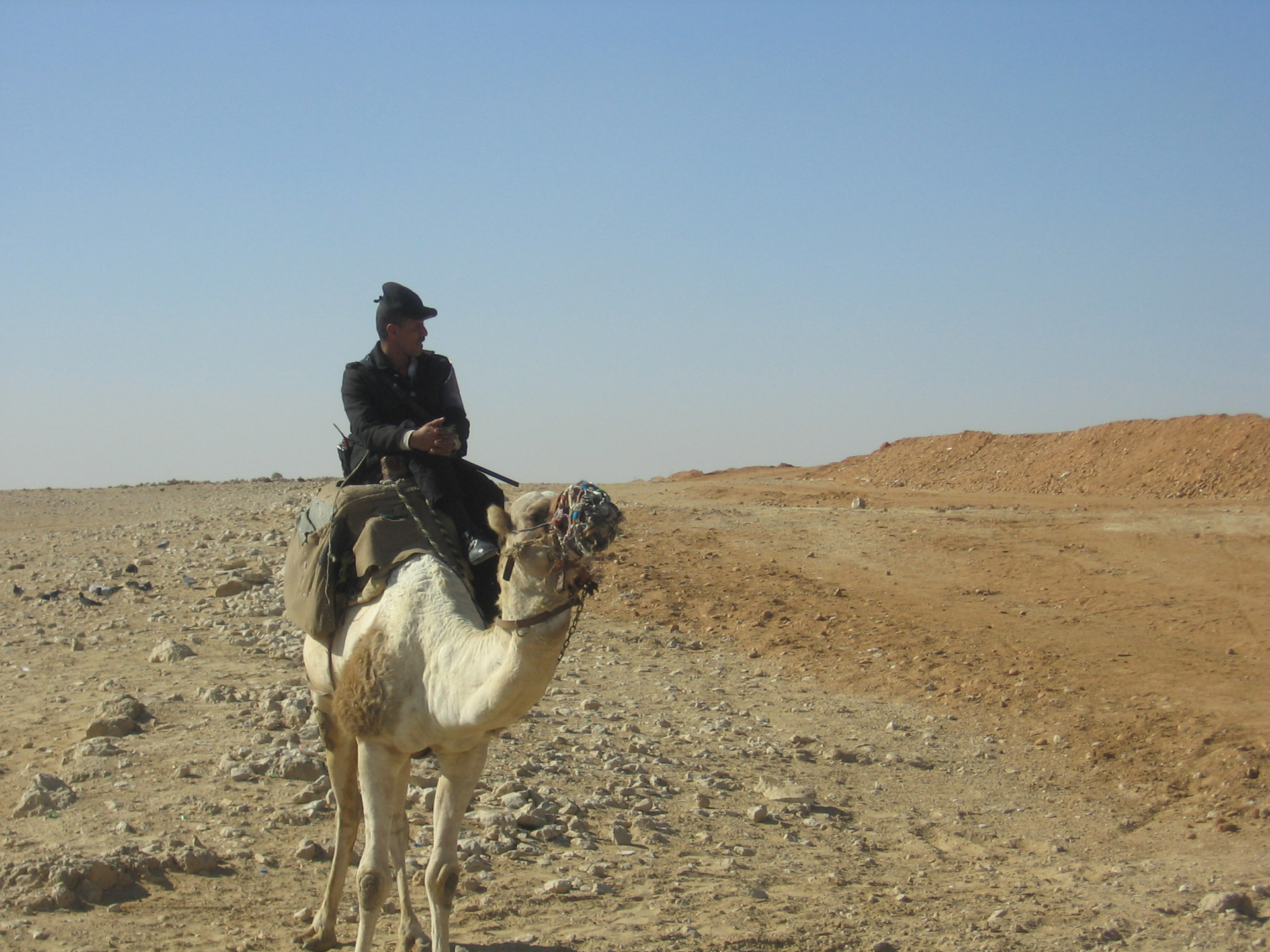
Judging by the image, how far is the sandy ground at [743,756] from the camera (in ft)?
20.6

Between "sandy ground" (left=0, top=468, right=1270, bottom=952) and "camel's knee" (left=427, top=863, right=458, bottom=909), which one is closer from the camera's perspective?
"camel's knee" (left=427, top=863, right=458, bottom=909)

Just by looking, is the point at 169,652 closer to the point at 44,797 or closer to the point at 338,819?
the point at 44,797

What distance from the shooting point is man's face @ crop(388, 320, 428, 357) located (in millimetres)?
5965

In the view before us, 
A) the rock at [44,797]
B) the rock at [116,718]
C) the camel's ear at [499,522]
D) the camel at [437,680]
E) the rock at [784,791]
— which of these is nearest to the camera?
the camel at [437,680]

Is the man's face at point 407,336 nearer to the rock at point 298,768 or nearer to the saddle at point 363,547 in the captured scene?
the saddle at point 363,547

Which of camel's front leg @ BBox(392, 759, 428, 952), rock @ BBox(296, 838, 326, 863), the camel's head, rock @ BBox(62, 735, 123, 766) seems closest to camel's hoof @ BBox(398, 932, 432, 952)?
camel's front leg @ BBox(392, 759, 428, 952)

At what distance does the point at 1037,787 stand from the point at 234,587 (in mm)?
8728

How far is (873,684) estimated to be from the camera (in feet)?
38.3

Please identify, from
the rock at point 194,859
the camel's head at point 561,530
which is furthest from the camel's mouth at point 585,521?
the rock at point 194,859

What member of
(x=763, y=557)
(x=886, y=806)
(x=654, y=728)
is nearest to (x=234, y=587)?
(x=654, y=728)

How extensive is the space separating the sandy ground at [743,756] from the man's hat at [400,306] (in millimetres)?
3036

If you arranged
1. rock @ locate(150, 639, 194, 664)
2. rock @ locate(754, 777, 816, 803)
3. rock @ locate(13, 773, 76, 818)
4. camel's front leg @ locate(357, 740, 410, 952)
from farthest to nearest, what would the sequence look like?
rock @ locate(150, 639, 194, 664), rock @ locate(754, 777, 816, 803), rock @ locate(13, 773, 76, 818), camel's front leg @ locate(357, 740, 410, 952)

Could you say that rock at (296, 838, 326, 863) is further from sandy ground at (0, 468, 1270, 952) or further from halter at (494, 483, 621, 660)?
halter at (494, 483, 621, 660)

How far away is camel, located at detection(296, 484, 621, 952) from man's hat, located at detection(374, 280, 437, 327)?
1.24 m
